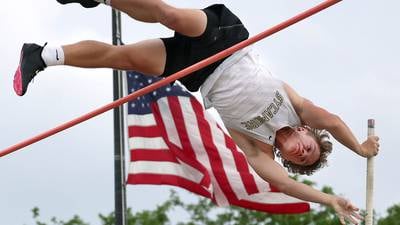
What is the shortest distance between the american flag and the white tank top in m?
3.54

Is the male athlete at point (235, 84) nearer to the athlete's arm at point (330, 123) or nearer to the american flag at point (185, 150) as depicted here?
the athlete's arm at point (330, 123)

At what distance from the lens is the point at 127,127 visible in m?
11.1

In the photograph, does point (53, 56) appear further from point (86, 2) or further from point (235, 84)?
point (235, 84)

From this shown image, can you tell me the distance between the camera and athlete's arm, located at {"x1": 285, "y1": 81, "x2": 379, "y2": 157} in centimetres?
754

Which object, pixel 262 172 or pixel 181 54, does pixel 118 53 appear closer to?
pixel 181 54

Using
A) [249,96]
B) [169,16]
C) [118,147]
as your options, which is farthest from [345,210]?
Result: [118,147]

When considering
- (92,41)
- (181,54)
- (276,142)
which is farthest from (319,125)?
(92,41)

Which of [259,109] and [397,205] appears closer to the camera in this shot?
[259,109]

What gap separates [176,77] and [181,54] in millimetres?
356

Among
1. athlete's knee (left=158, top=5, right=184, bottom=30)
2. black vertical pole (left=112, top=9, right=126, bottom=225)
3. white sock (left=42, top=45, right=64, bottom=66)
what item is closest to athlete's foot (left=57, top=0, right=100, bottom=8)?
white sock (left=42, top=45, right=64, bottom=66)

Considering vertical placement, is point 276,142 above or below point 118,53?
below

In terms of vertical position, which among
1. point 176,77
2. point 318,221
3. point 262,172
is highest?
point 176,77

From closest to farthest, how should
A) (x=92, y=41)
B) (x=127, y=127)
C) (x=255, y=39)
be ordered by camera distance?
(x=255, y=39) → (x=92, y=41) → (x=127, y=127)

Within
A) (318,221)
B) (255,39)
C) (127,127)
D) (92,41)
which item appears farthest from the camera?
(318,221)
